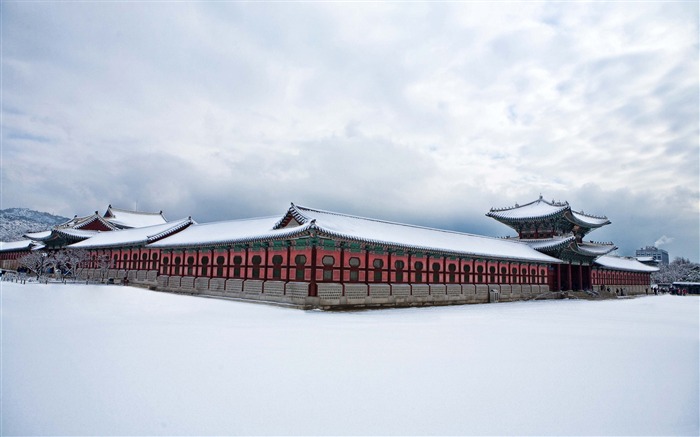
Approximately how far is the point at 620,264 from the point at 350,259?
5249 cm

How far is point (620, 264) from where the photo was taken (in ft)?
198

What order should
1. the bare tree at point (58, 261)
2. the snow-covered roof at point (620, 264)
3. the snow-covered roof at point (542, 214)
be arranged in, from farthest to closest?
1. the snow-covered roof at point (620, 264)
2. the snow-covered roof at point (542, 214)
3. the bare tree at point (58, 261)

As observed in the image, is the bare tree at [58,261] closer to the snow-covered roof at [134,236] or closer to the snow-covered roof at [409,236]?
the snow-covered roof at [134,236]

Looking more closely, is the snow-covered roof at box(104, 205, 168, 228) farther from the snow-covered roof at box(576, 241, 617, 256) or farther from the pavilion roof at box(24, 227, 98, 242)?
the snow-covered roof at box(576, 241, 617, 256)

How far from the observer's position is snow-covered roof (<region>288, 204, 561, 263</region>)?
2592 cm

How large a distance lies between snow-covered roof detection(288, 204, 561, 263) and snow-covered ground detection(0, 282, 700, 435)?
10.7m

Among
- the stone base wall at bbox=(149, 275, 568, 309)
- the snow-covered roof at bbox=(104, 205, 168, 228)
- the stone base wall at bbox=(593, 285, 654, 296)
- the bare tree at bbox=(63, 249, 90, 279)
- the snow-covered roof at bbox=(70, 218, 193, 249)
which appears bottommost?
the stone base wall at bbox=(593, 285, 654, 296)

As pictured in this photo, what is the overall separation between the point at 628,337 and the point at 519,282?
25.5 metres

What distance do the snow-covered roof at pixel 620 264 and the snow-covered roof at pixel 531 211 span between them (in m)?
10.2

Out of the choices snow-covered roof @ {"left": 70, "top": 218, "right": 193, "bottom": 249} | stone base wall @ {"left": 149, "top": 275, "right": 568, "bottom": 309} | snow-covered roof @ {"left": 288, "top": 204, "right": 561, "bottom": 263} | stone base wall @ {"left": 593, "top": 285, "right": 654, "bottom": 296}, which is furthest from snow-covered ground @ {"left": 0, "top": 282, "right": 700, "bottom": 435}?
stone base wall @ {"left": 593, "top": 285, "right": 654, "bottom": 296}

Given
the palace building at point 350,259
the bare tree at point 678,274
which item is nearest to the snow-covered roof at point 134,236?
the palace building at point 350,259

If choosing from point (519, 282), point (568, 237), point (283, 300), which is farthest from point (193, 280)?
point (568, 237)

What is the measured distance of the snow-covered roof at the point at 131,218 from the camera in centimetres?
6372

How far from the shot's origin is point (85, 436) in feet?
18.8
